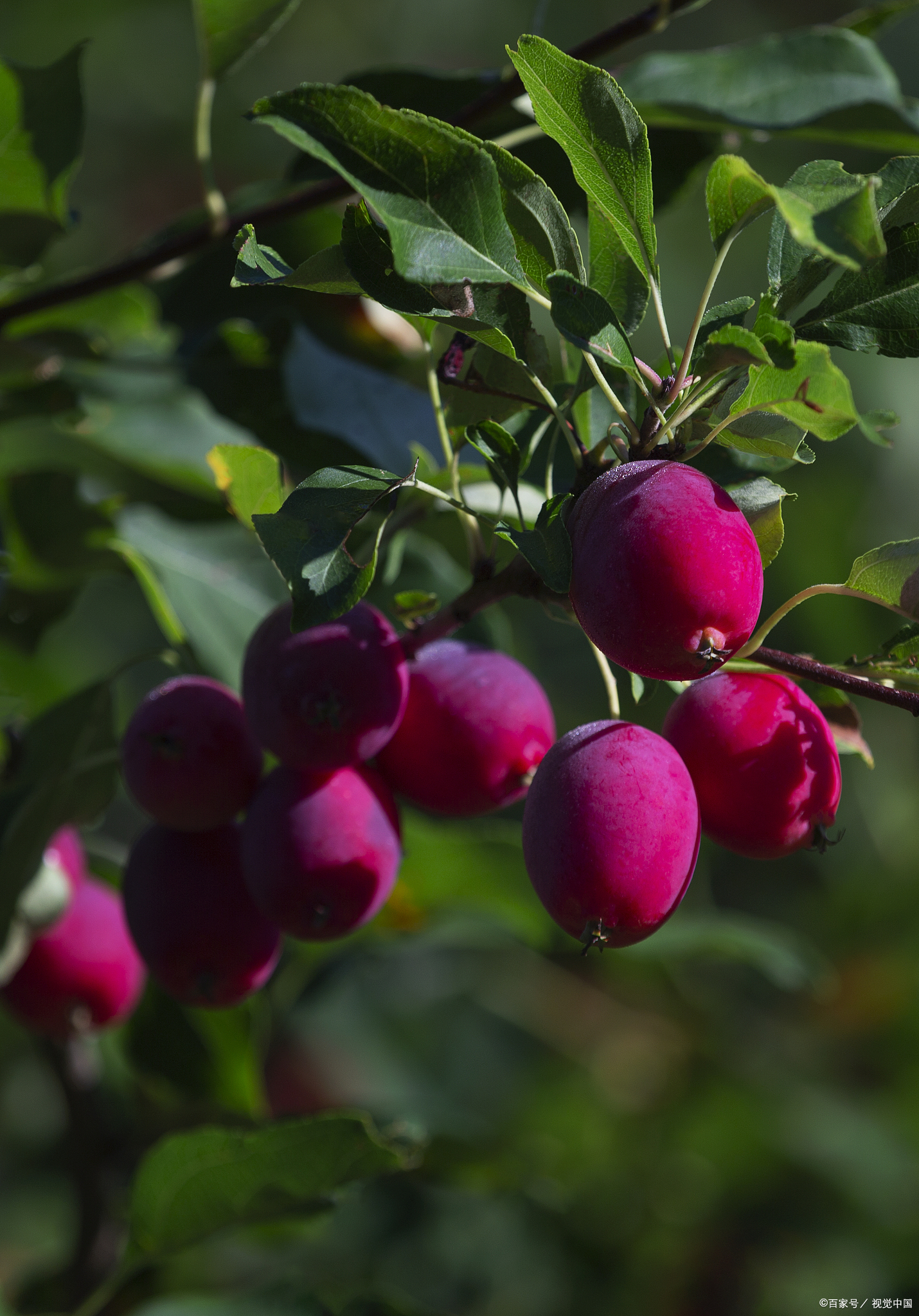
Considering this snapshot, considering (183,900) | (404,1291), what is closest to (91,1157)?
(183,900)

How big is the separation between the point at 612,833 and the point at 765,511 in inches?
7.8

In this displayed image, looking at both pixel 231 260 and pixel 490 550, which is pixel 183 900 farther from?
pixel 231 260

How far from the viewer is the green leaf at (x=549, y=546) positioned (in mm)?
574

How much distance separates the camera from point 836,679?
0.62 meters

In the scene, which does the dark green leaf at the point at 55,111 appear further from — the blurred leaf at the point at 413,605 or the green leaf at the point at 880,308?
the green leaf at the point at 880,308

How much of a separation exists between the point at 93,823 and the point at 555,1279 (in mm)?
1228

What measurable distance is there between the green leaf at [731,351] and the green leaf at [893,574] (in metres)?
0.12

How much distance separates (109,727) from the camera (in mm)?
1004

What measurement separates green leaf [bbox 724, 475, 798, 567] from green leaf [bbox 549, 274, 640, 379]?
0.12 meters

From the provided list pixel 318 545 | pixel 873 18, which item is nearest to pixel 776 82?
pixel 873 18

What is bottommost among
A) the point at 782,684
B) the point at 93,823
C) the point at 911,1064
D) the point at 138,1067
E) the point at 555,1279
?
the point at 911,1064

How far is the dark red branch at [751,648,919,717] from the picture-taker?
594 mm

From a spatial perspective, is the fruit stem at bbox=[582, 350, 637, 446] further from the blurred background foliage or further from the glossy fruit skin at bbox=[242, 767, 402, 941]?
the glossy fruit skin at bbox=[242, 767, 402, 941]

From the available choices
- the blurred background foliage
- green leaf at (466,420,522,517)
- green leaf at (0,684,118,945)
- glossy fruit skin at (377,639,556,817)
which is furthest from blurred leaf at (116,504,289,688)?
green leaf at (466,420,522,517)
